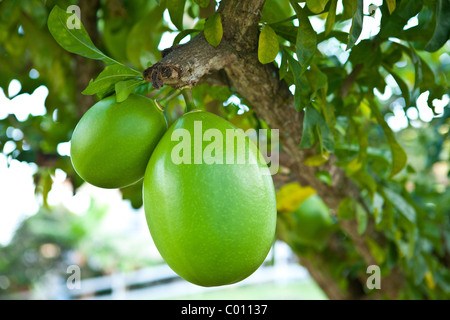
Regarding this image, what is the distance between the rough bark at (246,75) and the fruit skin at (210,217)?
0.08 meters

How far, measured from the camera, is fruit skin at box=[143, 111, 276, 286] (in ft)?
1.36

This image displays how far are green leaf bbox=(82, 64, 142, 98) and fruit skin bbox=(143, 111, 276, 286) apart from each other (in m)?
0.10

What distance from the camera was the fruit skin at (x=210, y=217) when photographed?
16.3 inches

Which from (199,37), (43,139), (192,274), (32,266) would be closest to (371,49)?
(199,37)

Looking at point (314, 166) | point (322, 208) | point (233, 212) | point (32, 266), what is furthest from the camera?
point (32, 266)

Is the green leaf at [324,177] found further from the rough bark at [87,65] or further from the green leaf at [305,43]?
the rough bark at [87,65]

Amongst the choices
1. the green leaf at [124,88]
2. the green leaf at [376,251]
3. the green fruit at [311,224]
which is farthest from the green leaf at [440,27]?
the green fruit at [311,224]

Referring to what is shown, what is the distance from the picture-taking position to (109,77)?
1.56ft

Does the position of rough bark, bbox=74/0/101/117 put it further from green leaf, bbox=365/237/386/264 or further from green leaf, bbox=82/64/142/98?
green leaf, bbox=365/237/386/264

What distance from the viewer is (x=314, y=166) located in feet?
2.58

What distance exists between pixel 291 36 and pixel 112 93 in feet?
0.80

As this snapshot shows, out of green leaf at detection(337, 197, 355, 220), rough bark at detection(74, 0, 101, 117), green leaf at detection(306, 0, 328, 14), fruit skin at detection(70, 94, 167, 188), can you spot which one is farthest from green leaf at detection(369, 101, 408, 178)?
rough bark at detection(74, 0, 101, 117)

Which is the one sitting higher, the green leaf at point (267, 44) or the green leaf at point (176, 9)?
the green leaf at point (176, 9)
